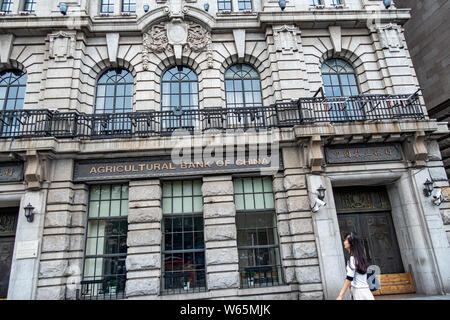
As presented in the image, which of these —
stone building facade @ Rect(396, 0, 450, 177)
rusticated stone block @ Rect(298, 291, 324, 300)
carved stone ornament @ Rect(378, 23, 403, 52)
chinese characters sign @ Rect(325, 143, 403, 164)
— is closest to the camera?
rusticated stone block @ Rect(298, 291, 324, 300)

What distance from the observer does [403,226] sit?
11227mm

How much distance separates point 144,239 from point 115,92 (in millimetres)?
6739

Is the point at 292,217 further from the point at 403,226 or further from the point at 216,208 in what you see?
the point at 403,226

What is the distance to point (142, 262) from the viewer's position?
10086mm

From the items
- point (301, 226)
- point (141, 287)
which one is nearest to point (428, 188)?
point (301, 226)

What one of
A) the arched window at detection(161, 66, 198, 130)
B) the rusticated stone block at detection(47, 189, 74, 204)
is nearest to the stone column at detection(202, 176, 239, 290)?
the arched window at detection(161, 66, 198, 130)

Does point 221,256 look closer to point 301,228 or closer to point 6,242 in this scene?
point 301,228

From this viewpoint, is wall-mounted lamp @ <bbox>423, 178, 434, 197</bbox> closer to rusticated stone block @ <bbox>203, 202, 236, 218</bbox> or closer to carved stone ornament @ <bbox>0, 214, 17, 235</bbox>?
rusticated stone block @ <bbox>203, 202, 236, 218</bbox>

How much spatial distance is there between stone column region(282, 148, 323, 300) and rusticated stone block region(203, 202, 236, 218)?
219 cm

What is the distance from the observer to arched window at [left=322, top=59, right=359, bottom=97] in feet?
42.9

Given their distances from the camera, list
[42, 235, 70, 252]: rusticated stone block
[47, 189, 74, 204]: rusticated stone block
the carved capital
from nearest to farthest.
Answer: [42, 235, 70, 252]: rusticated stone block, the carved capital, [47, 189, 74, 204]: rusticated stone block

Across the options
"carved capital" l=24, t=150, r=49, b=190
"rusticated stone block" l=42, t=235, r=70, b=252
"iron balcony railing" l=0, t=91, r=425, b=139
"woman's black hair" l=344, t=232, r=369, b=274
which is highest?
"iron balcony railing" l=0, t=91, r=425, b=139

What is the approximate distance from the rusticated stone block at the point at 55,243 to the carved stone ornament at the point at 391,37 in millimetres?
15659
